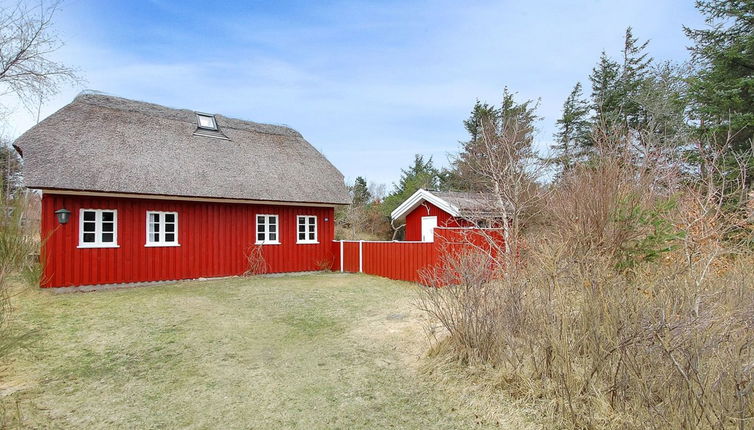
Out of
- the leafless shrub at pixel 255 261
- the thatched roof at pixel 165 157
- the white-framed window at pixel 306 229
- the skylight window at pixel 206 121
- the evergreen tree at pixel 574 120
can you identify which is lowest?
the leafless shrub at pixel 255 261

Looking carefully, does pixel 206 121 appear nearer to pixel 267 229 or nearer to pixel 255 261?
pixel 267 229

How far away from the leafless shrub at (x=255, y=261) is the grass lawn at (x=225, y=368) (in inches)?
163

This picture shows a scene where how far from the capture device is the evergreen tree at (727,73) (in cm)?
1149

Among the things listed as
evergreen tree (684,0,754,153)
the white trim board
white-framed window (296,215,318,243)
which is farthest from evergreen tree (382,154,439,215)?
evergreen tree (684,0,754,153)

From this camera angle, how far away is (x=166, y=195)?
10.7m

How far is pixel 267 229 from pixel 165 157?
153 inches

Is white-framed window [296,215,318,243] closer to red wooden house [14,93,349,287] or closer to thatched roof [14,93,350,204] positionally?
red wooden house [14,93,349,287]

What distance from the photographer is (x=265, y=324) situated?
6.73 m

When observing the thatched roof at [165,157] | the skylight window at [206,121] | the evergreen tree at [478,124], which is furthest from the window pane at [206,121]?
the evergreen tree at [478,124]

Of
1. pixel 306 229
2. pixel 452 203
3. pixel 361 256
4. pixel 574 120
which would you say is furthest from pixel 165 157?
pixel 574 120

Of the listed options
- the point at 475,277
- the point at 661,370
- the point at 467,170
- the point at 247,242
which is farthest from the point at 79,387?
the point at 467,170

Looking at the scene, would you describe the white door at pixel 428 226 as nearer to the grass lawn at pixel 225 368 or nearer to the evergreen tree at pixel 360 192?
the grass lawn at pixel 225 368

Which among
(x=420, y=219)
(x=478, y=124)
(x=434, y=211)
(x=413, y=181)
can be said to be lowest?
(x=420, y=219)

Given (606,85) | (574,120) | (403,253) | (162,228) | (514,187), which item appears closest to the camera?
(514,187)
